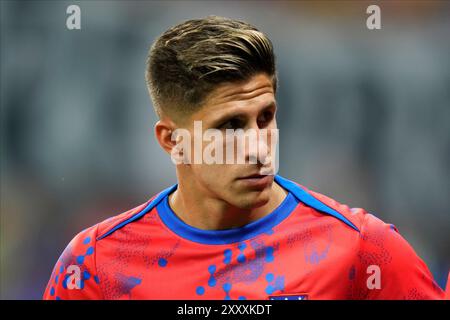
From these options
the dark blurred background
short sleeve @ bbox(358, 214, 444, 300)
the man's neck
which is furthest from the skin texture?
the dark blurred background

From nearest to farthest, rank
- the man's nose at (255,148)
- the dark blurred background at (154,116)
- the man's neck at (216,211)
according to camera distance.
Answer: the man's nose at (255,148)
the man's neck at (216,211)
the dark blurred background at (154,116)

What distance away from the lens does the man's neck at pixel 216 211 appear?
309 cm

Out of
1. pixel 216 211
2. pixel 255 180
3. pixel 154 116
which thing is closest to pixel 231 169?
pixel 255 180

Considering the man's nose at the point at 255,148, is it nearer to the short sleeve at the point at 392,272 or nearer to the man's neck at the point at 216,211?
the man's neck at the point at 216,211

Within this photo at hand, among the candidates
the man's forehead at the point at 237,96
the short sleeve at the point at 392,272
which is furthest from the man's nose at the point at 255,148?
the short sleeve at the point at 392,272

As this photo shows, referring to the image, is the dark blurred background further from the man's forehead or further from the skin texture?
the man's forehead

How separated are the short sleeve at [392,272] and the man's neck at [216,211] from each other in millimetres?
414

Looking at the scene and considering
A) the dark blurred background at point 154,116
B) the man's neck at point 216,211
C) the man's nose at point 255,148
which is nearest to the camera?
the man's nose at point 255,148

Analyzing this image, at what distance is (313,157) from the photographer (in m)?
4.91

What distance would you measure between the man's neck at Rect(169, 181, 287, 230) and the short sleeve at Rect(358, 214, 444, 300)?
0.41 m

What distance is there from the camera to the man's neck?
3090 mm
